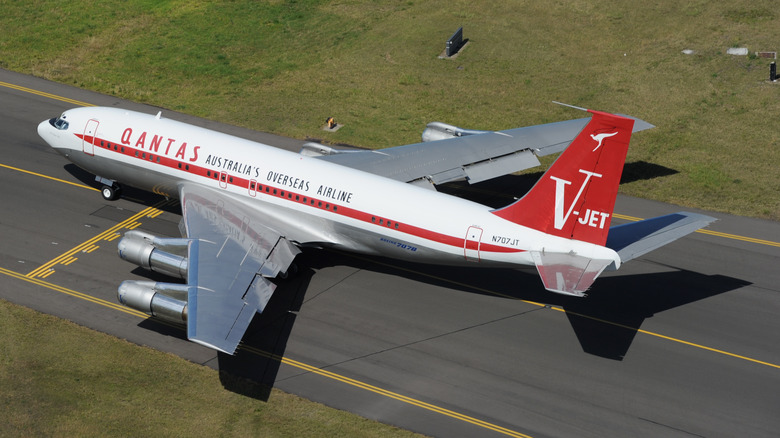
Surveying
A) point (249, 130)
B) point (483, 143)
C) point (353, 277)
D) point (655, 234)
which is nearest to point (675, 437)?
point (655, 234)

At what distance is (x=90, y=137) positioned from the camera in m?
41.1

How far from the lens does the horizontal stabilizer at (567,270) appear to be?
28.9m

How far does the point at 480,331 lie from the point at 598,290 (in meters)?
7.22

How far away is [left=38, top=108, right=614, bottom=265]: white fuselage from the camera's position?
3341cm

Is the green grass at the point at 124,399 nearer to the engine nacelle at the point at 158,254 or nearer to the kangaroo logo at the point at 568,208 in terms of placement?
the engine nacelle at the point at 158,254

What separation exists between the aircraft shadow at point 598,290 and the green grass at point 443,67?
29.5ft

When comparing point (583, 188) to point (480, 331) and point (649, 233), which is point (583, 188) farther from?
point (480, 331)

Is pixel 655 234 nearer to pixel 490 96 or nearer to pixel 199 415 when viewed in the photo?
pixel 199 415

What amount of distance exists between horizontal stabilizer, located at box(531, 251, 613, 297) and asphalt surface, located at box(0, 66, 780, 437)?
4484mm

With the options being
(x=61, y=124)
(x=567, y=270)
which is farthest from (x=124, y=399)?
(x=61, y=124)

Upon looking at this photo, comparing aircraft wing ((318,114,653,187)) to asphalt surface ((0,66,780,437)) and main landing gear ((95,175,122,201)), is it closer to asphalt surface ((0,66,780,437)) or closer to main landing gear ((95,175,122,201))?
asphalt surface ((0,66,780,437))

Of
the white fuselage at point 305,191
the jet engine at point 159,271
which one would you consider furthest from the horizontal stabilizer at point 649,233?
the jet engine at point 159,271

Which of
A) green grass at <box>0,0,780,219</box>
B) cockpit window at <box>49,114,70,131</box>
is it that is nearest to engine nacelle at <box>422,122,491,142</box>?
green grass at <box>0,0,780,219</box>

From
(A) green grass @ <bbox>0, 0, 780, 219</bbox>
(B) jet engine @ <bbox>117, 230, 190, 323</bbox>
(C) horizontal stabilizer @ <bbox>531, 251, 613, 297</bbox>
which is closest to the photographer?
(C) horizontal stabilizer @ <bbox>531, 251, 613, 297</bbox>
